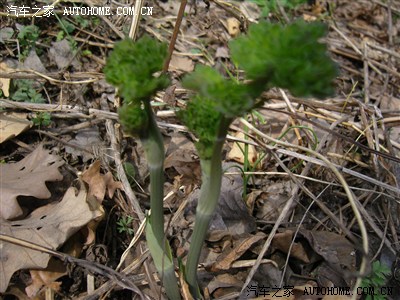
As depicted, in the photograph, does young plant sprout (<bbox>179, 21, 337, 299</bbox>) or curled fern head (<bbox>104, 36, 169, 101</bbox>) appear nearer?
young plant sprout (<bbox>179, 21, 337, 299</bbox>)

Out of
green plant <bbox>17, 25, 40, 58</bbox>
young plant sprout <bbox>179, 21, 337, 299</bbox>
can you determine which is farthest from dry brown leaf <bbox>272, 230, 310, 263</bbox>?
green plant <bbox>17, 25, 40, 58</bbox>

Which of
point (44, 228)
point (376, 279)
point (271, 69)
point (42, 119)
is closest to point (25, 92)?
point (42, 119)

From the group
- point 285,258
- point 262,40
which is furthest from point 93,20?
point 262,40

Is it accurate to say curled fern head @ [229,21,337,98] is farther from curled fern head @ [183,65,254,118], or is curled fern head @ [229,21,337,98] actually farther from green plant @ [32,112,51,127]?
green plant @ [32,112,51,127]

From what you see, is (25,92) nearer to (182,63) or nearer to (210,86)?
(182,63)

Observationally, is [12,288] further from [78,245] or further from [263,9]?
[263,9]

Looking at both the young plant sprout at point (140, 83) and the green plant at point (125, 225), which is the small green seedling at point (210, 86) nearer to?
the young plant sprout at point (140, 83)
